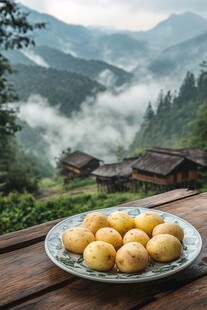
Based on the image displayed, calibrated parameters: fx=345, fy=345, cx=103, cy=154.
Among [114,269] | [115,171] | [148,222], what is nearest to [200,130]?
[115,171]

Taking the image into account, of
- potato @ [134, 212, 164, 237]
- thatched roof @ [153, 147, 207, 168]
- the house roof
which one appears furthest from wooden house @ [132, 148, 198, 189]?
potato @ [134, 212, 164, 237]

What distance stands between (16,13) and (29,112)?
7770 centimetres

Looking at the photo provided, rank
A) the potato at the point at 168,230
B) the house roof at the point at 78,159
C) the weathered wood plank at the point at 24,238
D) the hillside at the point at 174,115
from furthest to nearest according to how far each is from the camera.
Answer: the hillside at the point at 174,115, the house roof at the point at 78,159, the weathered wood plank at the point at 24,238, the potato at the point at 168,230

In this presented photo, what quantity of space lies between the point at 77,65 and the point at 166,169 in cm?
9617

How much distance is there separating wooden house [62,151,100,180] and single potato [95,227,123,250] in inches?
1310

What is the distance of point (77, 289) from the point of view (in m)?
1.06

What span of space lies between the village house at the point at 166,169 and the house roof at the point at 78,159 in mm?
10413

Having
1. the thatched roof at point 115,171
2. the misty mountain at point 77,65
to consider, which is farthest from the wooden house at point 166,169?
the misty mountain at point 77,65

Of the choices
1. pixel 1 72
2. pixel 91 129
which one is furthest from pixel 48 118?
pixel 1 72

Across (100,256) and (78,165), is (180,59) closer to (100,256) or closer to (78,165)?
(78,165)

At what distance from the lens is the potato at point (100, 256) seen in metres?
1.06

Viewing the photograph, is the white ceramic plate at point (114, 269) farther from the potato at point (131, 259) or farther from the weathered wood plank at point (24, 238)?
the weathered wood plank at point (24, 238)

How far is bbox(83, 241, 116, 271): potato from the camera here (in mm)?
1056

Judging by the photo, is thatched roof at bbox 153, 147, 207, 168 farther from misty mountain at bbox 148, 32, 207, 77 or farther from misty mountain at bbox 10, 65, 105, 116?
misty mountain at bbox 148, 32, 207, 77
